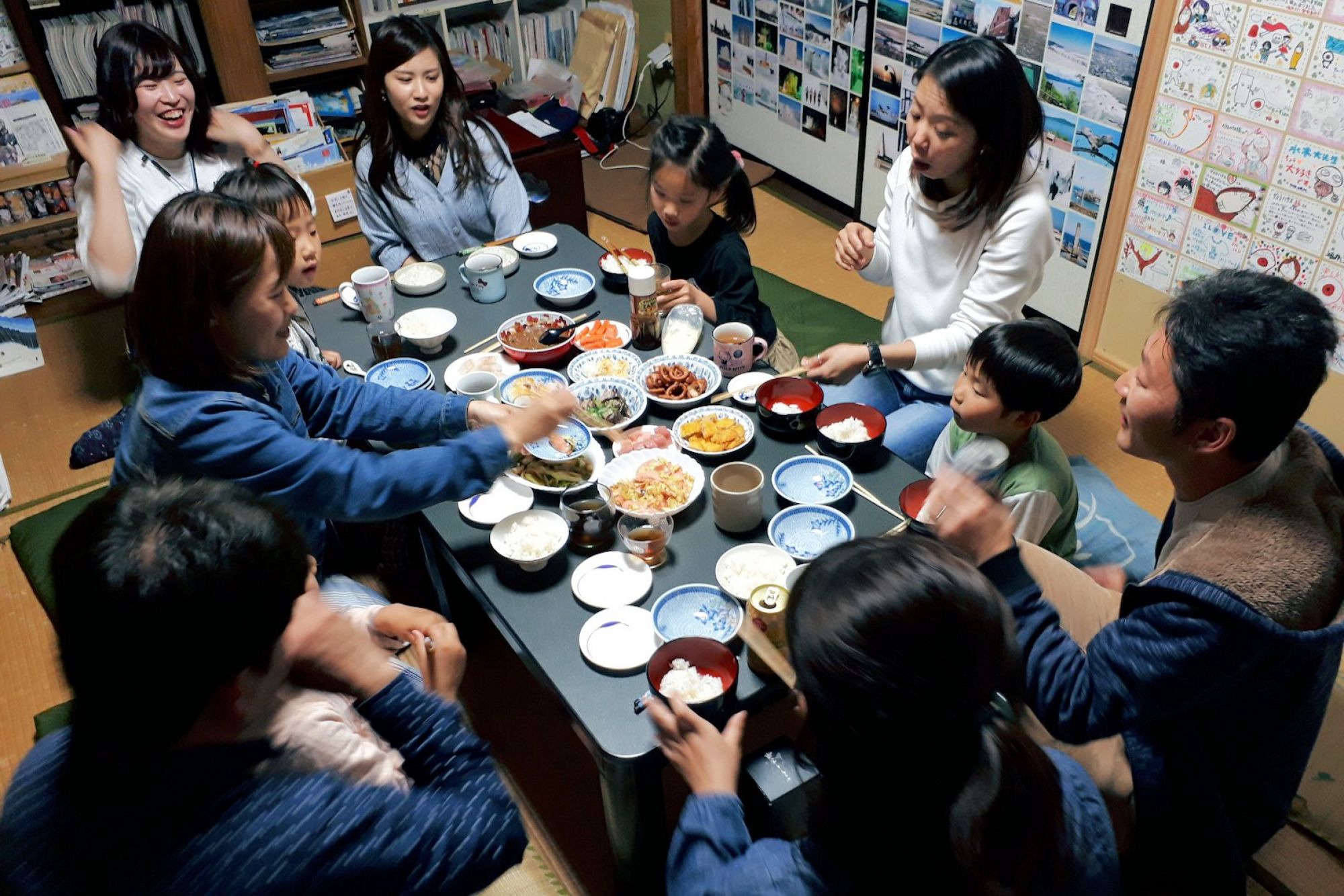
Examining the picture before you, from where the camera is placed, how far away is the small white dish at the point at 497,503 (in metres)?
1.91

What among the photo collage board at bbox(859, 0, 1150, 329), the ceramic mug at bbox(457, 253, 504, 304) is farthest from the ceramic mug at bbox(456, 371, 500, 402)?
the photo collage board at bbox(859, 0, 1150, 329)

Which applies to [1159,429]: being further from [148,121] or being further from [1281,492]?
[148,121]

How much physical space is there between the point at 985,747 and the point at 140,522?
1.04m

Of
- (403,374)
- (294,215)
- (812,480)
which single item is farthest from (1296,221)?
(294,215)

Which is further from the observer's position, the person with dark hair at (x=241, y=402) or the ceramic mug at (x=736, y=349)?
the ceramic mug at (x=736, y=349)

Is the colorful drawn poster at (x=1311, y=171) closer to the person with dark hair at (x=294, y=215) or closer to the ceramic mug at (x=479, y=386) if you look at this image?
the ceramic mug at (x=479, y=386)

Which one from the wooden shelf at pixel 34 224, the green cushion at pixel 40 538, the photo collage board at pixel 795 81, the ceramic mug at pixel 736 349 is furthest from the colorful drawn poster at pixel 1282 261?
the wooden shelf at pixel 34 224

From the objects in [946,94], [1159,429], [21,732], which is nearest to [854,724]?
[1159,429]

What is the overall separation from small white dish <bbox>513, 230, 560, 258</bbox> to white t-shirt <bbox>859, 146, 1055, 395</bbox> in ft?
3.32

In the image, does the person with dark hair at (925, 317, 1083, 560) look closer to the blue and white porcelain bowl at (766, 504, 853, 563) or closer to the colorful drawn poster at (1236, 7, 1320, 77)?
the blue and white porcelain bowl at (766, 504, 853, 563)

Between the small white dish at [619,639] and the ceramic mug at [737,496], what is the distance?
27 cm

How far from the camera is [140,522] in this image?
1042 mm

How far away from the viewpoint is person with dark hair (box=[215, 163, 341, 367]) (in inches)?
90.7

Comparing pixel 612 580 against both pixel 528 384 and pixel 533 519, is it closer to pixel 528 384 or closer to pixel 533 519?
pixel 533 519
